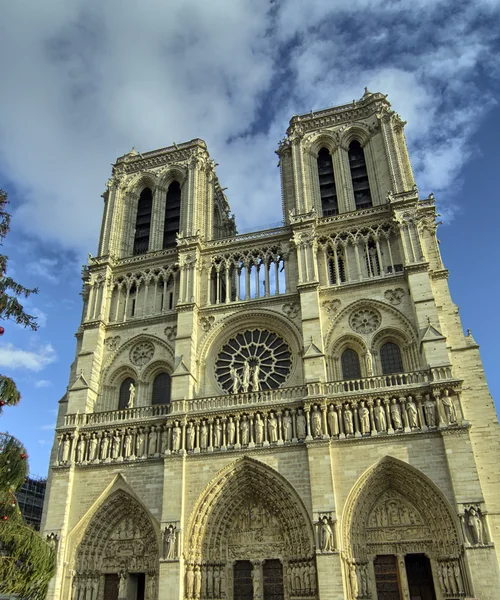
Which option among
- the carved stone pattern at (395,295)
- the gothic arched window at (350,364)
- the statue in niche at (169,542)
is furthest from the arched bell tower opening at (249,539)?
the carved stone pattern at (395,295)

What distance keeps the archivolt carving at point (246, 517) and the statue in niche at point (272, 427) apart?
954 mm

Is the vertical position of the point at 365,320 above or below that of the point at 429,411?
above

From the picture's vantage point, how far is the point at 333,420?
18031 mm

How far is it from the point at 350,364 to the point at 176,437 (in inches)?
271

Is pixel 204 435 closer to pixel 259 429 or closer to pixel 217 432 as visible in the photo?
pixel 217 432

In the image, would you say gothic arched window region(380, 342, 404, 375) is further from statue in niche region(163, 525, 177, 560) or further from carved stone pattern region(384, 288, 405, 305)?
statue in niche region(163, 525, 177, 560)

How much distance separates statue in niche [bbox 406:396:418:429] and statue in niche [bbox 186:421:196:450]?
7.30 meters

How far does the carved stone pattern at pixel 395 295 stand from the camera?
20.5 metres

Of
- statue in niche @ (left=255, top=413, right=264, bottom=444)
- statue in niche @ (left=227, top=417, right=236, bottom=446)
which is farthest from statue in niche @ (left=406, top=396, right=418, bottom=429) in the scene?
statue in niche @ (left=227, top=417, right=236, bottom=446)

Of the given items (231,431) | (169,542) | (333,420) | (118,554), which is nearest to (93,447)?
(118,554)

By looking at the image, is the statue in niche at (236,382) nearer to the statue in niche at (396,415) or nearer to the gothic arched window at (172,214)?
the statue in niche at (396,415)

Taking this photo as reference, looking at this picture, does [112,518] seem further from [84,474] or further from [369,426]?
[369,426]

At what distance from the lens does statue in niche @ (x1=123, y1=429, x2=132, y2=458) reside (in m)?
19.6

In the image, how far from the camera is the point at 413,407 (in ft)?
57.4
